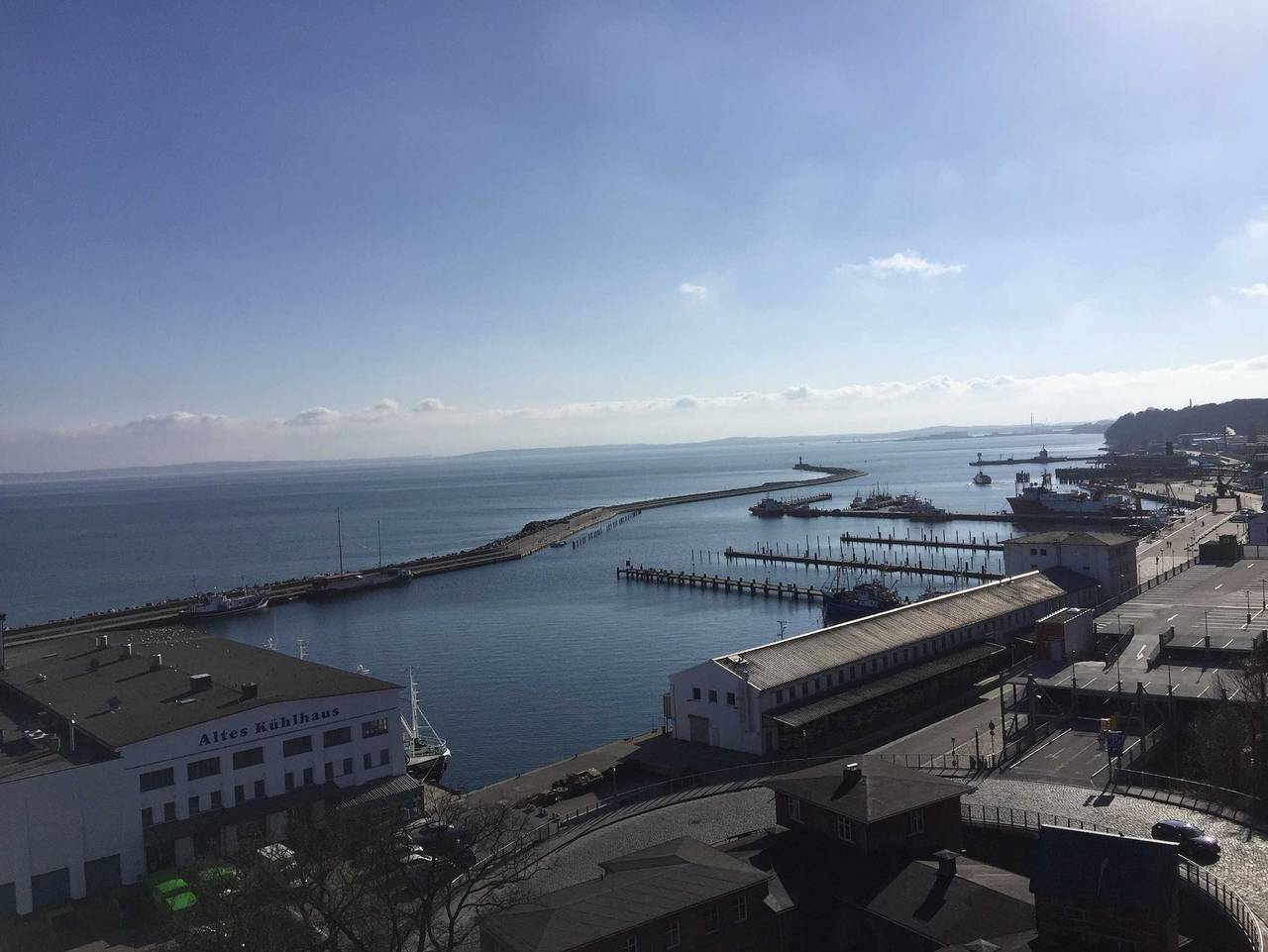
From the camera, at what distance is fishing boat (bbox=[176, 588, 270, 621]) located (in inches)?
2945

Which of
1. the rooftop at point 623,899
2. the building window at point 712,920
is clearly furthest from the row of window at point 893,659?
the building window at point 712,920

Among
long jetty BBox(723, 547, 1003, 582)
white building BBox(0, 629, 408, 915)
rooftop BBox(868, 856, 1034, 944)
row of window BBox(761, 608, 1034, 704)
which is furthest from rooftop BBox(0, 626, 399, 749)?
long jetty BBox(723, 547, 1003, 582)

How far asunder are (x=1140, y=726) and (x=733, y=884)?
19.0 m

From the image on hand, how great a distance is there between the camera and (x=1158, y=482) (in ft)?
497

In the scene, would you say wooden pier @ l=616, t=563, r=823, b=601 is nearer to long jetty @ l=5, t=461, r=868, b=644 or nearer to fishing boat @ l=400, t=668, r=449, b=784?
long jetty @ l=5, t=461, r=868, b=644

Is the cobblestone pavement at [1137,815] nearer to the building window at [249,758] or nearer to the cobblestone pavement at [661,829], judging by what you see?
the cobblestone pavement at [661,829]

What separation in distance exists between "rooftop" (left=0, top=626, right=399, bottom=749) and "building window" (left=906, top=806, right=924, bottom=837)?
17.0 m

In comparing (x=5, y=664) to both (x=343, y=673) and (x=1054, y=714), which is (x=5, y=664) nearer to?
(x=343, y=673)

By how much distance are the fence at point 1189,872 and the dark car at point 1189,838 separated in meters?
0.48

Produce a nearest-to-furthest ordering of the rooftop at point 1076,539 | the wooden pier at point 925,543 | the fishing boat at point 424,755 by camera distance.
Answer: the fishing boat at point 424,755
the rooftop at point 1076,539
the wooden pier at point 925,543

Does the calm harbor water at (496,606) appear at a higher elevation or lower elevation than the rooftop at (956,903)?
lower

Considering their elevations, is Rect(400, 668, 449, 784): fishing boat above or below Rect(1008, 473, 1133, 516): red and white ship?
below

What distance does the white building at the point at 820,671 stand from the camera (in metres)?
29.9

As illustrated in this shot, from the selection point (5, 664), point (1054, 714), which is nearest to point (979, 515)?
point (1054, 714)
